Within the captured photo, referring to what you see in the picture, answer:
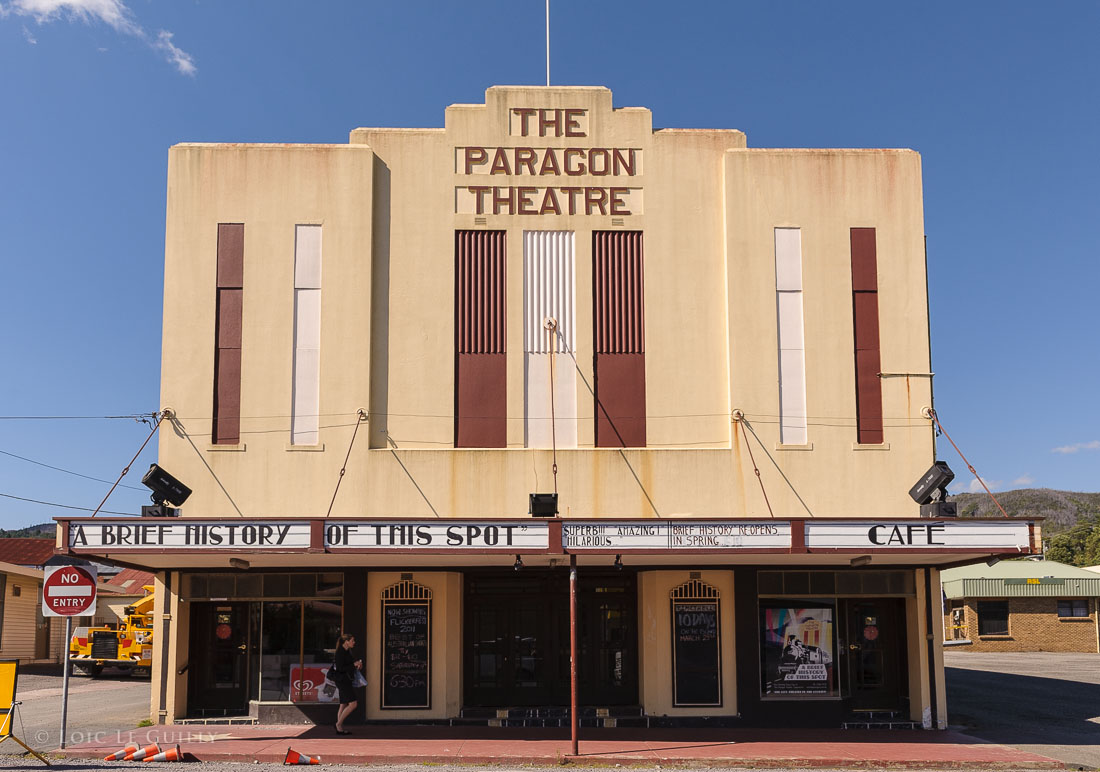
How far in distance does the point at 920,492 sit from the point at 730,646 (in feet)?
15.0

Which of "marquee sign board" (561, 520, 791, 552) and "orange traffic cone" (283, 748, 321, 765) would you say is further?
"marquee sign board" (561, 520, 791, 552)

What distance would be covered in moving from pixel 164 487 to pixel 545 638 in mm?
7583

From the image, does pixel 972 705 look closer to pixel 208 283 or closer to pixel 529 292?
pixel 529 292

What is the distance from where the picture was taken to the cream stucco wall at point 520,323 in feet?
65.3

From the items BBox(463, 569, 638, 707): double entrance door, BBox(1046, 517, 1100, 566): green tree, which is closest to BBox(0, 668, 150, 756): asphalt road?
BBox(463, 569, 638, 707): double entrance door

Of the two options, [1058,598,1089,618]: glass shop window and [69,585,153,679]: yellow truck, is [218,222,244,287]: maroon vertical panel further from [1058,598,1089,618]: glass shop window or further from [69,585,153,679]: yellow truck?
[1058,598,1089,618]: glass shop window

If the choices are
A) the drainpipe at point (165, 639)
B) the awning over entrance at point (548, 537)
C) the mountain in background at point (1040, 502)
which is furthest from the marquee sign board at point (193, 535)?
the mountain in background at point (1040, 502)

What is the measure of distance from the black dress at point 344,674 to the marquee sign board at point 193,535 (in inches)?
108

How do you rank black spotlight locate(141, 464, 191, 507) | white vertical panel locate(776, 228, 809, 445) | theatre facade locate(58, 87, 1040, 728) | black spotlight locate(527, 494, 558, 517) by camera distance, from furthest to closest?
1. white vertical panel locate(776, 228, 809, 445)
2. theatre facade locate(58, 87, 1040, 728)
3. black spotlight locate(141, 464, 191, 507)
4. black spotlight locate(527, 494, 558, 517)

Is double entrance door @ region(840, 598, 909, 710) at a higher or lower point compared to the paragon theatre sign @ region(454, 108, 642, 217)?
lower

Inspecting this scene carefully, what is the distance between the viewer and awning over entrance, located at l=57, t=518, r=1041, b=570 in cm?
1664

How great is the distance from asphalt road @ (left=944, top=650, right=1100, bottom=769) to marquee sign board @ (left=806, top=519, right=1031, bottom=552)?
361cm

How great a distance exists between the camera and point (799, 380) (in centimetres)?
2044

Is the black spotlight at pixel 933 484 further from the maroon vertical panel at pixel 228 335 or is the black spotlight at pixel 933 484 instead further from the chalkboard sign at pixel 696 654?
the maroon vertical panel at pixel 228 335
